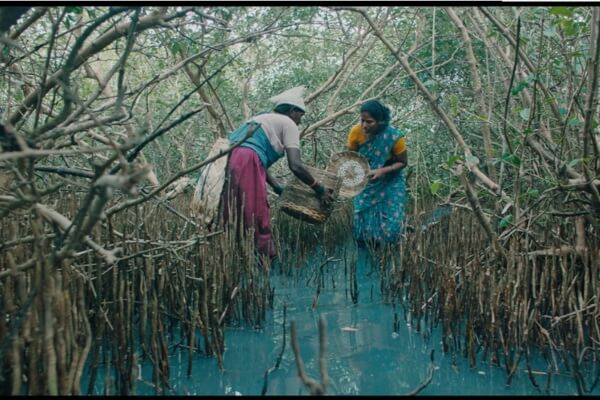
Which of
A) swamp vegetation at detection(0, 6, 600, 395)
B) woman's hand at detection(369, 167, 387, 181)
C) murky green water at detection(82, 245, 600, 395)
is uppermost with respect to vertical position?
woman's hand at detection(369, 167, 387, 181)

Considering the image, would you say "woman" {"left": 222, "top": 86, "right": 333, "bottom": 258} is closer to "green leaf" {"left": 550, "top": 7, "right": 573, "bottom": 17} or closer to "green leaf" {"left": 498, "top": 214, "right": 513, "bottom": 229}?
"green leaf" {"left": 498, "top": 214, "right": 513, "bottom": 229}

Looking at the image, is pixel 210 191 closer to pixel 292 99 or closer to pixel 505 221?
pixel 292 99

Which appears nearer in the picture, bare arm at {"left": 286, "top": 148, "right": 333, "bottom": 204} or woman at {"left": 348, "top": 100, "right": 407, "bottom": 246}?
bare arm at {"left": 286, "top": 148, "right": 333, "bottom": 204}

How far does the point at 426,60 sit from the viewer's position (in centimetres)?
636

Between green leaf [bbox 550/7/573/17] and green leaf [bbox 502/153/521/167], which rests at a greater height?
green leaf [bbox 550/7/573/17]

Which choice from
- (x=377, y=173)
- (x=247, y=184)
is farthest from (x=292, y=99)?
(x=377, y=173)

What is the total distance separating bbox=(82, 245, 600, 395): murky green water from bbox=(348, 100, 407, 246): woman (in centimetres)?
140

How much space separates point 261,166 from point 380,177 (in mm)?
1236

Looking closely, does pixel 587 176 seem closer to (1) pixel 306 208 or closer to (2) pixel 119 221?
(1) pixel 306 208

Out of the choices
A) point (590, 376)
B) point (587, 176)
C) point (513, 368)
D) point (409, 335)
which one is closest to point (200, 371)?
point (409, 335)

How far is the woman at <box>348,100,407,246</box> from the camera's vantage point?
15.1 feet

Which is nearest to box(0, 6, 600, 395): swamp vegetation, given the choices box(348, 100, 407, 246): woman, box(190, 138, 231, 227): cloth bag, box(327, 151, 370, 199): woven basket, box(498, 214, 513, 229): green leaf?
box(498, 214, 513, 229): green leaf

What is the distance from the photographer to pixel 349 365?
2516mm

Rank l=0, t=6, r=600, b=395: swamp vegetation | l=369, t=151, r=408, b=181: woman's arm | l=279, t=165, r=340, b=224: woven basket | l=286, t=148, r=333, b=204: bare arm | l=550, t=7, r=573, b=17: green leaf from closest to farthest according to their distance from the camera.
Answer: l=0, t=6, r=600, b=395: swamp vegetation
l=550, t=7, r=573, b=17: green leaf
l=286, t=148, r=333, b=204: bare arm
l=279, t=165, r=340, b=224: woven basket
l=369, t=151, r=408, b=181: woman's arm
